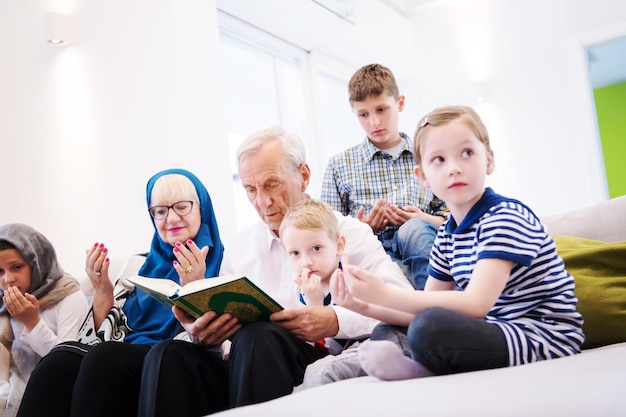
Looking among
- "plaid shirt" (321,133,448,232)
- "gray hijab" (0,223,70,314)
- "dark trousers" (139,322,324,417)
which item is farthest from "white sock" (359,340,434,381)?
"gray hijab" (0,223,70,314)

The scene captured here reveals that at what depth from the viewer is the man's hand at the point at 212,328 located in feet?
4.92

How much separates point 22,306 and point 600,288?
185 centimetres

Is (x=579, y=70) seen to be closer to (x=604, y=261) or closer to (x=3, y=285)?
(x=604, y=261)

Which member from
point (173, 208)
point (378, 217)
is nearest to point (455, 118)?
point (378, 217)

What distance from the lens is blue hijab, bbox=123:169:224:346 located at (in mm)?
2025

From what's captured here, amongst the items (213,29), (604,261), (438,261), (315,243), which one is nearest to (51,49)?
(213,29)

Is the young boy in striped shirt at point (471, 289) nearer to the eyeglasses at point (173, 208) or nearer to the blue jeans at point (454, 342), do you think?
the blue jeans at point (454, 342)

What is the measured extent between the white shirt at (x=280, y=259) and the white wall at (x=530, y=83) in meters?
4.12

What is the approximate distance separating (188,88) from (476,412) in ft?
10.4

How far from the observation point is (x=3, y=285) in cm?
233

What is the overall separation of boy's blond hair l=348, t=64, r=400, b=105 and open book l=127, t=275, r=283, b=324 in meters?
1.39

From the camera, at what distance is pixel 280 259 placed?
198 cm

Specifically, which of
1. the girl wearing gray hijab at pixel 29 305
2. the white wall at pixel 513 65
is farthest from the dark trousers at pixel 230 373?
the white wall at pixel 513 65

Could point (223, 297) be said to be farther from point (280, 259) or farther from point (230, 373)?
point (280, 259)
